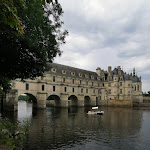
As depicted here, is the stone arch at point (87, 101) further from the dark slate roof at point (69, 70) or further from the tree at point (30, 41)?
the tree at point (30, 41)

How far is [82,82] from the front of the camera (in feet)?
225

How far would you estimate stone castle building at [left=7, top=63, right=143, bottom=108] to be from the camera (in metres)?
51.1

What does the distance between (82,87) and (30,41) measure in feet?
179

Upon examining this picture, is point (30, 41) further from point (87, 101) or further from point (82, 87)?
point (87, 101)

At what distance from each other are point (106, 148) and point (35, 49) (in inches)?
438

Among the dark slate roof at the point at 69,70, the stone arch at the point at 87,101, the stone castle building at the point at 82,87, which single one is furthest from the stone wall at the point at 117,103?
the dark slate roof at the point at 69,70

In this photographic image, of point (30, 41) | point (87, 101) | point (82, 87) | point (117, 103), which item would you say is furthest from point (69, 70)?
point (30, 41)

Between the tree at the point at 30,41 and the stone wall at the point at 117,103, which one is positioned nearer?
the tree at the point at 30,41

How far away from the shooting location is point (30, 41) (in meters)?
14.1

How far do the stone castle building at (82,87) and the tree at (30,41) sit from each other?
104 ft

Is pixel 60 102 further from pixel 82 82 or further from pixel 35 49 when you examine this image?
pixel 35 49

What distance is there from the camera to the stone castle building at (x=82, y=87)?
51.1 m

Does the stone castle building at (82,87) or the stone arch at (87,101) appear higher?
the stone castle building at (82,87)

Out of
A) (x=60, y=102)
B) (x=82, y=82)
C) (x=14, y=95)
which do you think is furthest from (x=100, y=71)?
(x=14, y=95)
